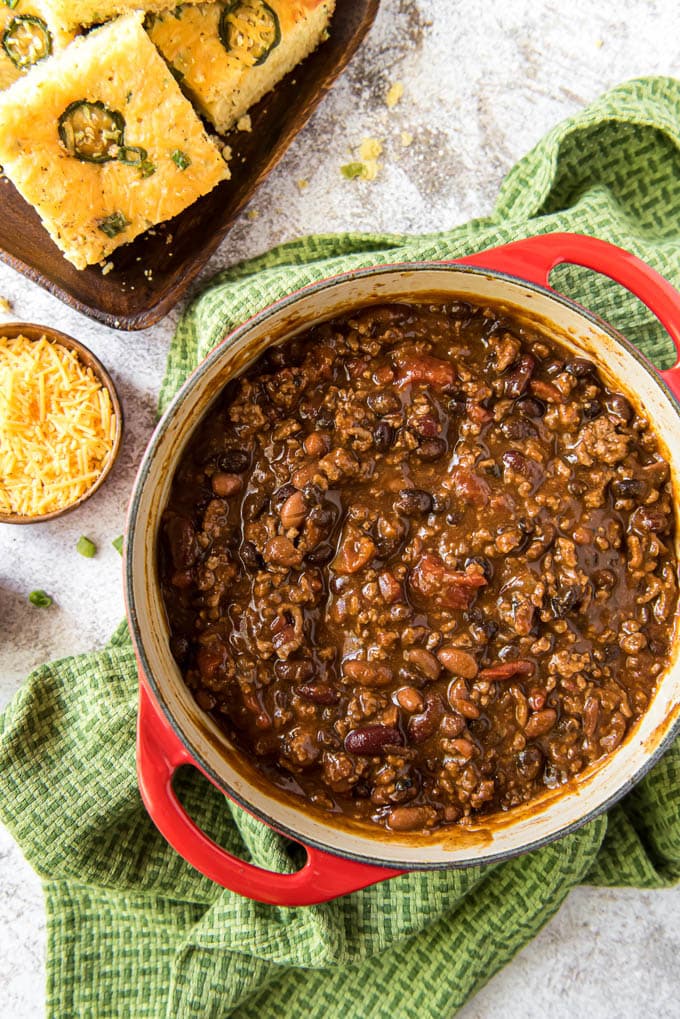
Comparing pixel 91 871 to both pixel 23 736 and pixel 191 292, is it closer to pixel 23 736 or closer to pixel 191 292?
pixel 23 736

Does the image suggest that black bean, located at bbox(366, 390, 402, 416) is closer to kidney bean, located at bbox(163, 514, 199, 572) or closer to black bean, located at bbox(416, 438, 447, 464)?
black bean, located at bbox(416, 438, 447, 464)

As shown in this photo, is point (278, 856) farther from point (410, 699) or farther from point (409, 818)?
point (410, 699)

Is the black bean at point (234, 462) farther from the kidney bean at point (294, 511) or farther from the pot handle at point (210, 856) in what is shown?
the pot handle at point (210, 856)

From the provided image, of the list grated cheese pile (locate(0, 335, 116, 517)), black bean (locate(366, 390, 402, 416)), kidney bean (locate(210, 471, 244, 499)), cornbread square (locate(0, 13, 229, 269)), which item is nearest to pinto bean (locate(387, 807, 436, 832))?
kidney bean (locate(210, 471, 244, 499))

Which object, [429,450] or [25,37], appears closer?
[429,450]

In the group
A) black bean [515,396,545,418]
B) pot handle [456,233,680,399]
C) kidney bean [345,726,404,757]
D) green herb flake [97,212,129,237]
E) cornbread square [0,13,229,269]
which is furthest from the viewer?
green herb flake [97,212,129,237]


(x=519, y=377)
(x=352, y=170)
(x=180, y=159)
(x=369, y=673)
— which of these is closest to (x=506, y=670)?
(x=369, y=673)
